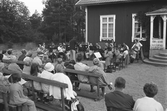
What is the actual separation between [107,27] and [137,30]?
236 centimetres

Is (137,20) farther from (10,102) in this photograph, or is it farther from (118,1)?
(10,102)

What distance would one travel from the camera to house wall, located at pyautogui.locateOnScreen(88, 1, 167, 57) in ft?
44.1

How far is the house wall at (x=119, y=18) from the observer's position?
44.1 feet

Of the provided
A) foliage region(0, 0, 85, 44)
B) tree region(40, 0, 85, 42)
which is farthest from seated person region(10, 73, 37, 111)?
tree region(40, 0, 85, 42)

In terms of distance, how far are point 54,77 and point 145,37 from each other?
34.5 ft

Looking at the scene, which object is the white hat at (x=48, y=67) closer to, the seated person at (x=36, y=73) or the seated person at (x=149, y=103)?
the seated person at (x=36, y=73)

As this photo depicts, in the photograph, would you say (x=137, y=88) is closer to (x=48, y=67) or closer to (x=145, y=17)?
(x=48, y=67)

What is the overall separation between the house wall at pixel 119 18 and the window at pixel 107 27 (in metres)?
0.27

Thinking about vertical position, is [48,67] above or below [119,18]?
below

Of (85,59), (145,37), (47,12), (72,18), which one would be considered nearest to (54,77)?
(85,59)

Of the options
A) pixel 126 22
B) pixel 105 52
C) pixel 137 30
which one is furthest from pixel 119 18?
pixel 105 52

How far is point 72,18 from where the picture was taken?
30.1m

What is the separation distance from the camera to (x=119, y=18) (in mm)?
14258

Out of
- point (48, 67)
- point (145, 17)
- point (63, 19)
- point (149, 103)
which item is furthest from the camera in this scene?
point (63, 19)
